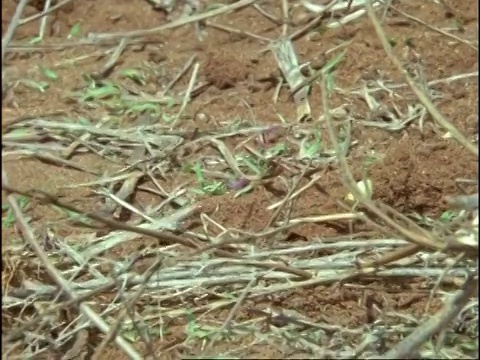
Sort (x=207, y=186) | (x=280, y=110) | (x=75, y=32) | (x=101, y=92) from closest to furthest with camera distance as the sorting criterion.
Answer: (x=207, y=186), (x=280, y=110), (x=101, y=92), (x=75, y=32)

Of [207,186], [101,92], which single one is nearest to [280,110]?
[207,186]

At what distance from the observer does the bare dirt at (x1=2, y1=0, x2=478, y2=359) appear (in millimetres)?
2748

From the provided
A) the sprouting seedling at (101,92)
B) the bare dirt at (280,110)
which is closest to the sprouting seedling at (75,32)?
the bare dirt at (280,110)

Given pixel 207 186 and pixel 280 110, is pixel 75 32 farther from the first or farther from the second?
pixel 207 186

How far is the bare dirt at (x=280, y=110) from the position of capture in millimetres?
2748

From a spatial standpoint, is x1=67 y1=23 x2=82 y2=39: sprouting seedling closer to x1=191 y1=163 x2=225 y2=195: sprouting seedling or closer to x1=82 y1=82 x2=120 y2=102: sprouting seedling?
x1=82 y1=82 x2=120 y2=102: sprouting seedling

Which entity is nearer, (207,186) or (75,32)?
(207,186)

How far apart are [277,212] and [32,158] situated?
3.28 feet

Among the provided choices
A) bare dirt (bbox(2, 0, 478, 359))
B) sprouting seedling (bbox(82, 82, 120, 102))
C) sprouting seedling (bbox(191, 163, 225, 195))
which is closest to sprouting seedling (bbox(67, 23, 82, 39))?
bare dirt (bbox(2, 0, 478, 359))

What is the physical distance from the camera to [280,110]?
3812mm

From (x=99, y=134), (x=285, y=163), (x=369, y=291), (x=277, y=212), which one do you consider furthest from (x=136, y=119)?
(x=369, y=291)

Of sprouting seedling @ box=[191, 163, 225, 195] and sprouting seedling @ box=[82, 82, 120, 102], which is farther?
sprouting seedling @ box=[82, 82, 120, 102]

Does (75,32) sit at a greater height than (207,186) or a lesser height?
greater

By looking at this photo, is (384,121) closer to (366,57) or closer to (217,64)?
(366,57)
